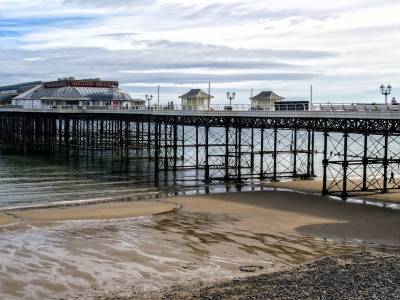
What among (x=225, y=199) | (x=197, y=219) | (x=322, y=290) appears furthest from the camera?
(x=225, y=199)

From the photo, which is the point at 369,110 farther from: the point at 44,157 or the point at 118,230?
the point at 44,157

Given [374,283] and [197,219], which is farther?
[197,219]

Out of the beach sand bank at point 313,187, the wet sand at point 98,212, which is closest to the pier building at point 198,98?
the beach sand bank at point 313,187

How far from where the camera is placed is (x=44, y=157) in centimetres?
5869

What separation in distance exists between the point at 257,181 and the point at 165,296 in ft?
85.9

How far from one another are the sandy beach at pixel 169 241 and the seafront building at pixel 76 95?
4664cm

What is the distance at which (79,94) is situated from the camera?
78.1m

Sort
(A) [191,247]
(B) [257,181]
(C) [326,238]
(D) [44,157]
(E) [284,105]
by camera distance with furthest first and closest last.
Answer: (D) [44,157] < (B) [257,181] < (E) [284,105] < (C) [326,238] < (A) [191,247]

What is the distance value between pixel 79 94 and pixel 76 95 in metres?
0.41

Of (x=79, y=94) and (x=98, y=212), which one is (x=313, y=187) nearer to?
(x=98, y=212)

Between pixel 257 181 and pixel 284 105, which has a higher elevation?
pixel 284 105

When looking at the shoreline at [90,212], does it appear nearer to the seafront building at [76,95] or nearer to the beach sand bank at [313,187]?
the beach sand bank at [313,187]

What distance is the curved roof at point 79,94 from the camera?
77625mm

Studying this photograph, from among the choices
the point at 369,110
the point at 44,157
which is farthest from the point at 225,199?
the point at 44,157
